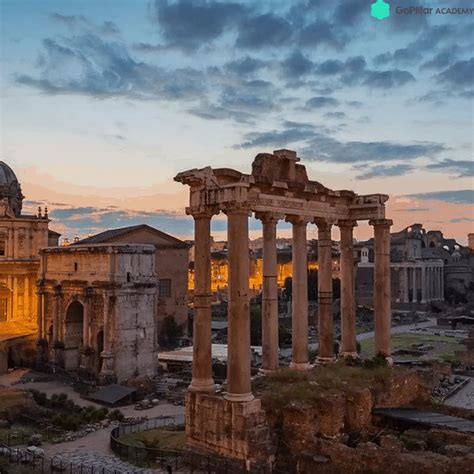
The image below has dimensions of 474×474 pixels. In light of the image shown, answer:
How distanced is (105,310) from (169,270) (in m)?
22.3

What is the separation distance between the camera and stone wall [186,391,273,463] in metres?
15.4

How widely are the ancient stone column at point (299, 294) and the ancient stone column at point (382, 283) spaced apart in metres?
3.32

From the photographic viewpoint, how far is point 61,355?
4250 cm

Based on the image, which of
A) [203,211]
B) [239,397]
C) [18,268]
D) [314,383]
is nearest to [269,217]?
[203,211]

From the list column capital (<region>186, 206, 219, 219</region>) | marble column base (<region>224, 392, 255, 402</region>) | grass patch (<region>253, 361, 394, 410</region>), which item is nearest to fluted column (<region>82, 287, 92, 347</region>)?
grass patch (<region>253, 361, 394, 410</region>)

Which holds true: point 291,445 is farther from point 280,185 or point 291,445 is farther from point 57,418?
point 57,418

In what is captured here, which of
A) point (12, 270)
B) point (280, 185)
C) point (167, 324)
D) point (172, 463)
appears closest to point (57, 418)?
point (172, 463)

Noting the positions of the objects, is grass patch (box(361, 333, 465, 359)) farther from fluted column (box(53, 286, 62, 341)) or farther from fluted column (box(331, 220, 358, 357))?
fluted column (box(331, 220, 358, 357))

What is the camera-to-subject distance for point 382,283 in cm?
2189

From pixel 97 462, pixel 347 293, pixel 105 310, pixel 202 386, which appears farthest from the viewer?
pixel 105 310

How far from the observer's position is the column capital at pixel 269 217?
18438mm

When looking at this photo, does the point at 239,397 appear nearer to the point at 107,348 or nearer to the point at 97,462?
the point at 97,462

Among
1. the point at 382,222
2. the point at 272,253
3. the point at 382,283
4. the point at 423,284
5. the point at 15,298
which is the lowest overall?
the point at 15,298

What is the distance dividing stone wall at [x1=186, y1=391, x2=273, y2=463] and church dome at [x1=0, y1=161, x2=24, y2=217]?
141ft
